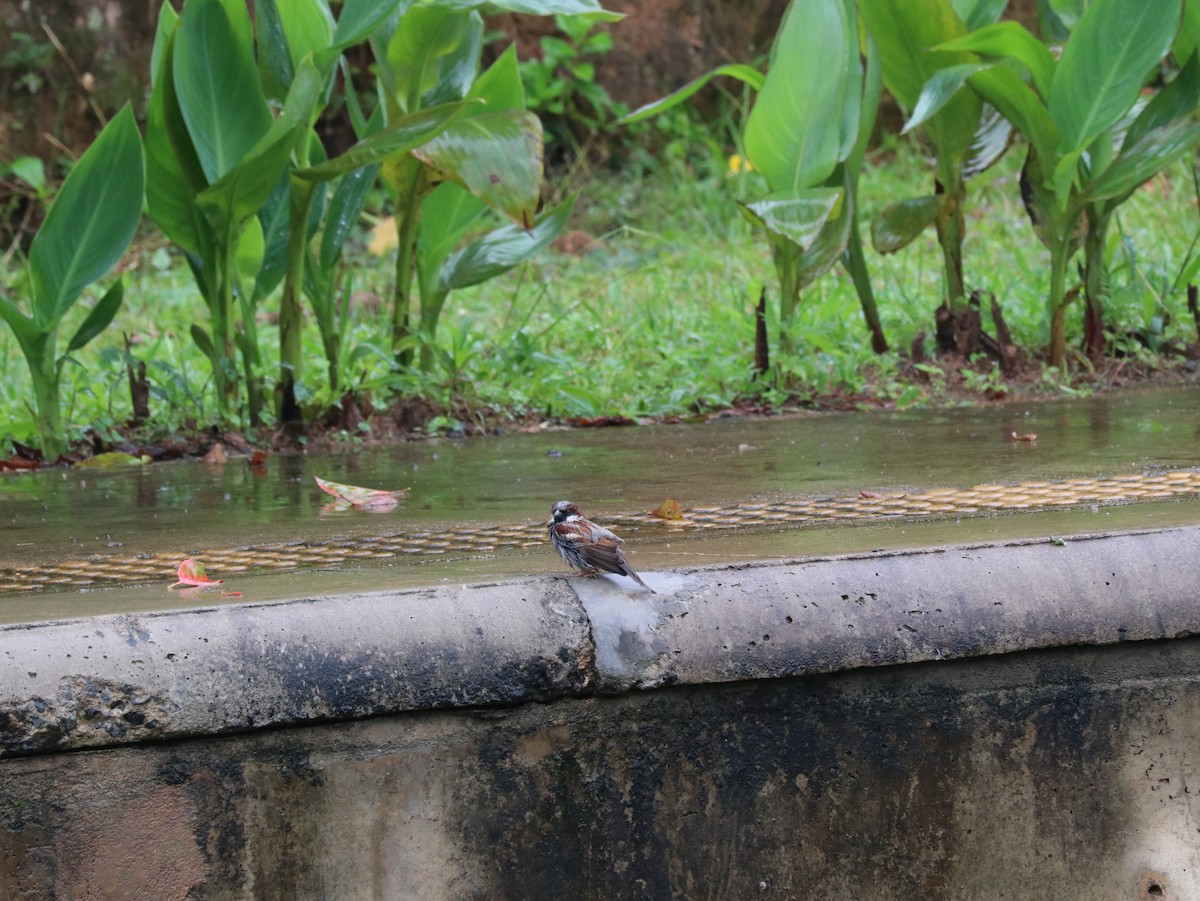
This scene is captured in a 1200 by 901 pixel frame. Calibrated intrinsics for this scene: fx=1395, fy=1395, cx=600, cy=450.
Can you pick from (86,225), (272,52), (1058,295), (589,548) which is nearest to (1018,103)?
(1058,295)

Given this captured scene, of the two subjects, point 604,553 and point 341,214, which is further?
point 341,214

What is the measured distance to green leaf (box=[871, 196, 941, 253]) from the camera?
4289 mm

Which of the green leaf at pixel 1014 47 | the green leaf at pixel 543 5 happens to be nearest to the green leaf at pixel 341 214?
the green leaf at pixel 543 5

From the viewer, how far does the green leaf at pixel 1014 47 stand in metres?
3.73

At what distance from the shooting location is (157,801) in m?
1.55

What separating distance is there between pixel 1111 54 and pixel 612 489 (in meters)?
2.12

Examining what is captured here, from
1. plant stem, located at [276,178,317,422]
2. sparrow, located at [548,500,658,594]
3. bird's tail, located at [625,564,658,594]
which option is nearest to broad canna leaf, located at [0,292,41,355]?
plant stem, located at [276,178,317,422]

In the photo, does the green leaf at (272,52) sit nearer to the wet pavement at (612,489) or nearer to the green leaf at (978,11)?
the wet pavement at (612,489)

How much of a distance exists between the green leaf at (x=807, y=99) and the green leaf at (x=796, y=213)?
14 cm

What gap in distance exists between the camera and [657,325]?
533 centimetres

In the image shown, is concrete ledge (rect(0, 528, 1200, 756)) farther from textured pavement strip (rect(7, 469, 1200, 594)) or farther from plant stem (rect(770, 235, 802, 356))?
plant stem (rect(770, 235, 802, 356))

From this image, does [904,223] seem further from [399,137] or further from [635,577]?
[635,577]

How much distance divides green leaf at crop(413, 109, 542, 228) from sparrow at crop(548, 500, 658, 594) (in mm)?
1716

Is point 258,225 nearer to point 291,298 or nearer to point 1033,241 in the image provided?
point 291,298
